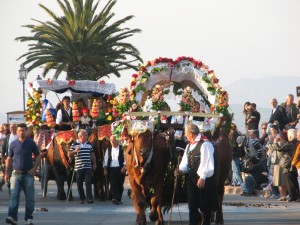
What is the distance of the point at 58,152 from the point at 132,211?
4.90 meters

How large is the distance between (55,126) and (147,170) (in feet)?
28.5

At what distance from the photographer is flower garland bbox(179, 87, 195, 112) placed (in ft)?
66.8

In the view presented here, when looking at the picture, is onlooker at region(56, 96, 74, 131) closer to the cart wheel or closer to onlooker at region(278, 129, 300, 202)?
the cart wheel

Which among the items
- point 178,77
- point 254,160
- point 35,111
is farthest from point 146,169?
point 254,160

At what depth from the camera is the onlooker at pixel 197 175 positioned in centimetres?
1633

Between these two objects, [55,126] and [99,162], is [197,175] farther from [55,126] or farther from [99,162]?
[55,126]

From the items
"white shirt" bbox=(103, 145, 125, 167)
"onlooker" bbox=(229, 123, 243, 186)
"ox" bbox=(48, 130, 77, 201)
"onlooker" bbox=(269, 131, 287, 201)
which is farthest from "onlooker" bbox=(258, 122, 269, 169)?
"ox" bbox=(48, 130, 77, 201)

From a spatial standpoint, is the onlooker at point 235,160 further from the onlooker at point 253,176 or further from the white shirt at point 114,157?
the white shirt at point 114,157

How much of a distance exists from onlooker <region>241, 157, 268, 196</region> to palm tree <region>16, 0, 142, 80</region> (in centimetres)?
1924

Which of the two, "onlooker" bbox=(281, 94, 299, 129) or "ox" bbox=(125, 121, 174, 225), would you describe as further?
"onlooker" bbox=(281, 94, 299, 129)

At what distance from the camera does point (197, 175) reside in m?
16.4

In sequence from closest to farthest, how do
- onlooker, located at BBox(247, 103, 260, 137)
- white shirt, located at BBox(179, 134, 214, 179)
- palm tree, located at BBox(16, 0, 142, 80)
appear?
white shirt, located at BBox(179, 134, 214, 179) < onlooker, located at BBox(247, 103, 260, 137) < palm tree, located at BBox(16, 0, 142, 80)

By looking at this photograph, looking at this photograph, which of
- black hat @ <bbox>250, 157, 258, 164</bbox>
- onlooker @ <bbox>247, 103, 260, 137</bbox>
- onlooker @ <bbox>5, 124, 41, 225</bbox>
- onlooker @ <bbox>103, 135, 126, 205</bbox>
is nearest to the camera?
onlooker @ <bbox>5, 124, 41, 225</bbox>

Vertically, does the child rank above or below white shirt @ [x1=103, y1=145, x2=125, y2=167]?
above
